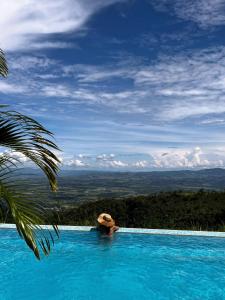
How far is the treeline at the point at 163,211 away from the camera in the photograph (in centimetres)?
1376

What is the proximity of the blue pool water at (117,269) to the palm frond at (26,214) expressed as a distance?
17.5 ft

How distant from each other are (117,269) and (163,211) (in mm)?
5599

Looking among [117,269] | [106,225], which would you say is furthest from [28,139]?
[106,225]

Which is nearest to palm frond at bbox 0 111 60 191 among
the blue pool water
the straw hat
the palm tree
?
the palm tree

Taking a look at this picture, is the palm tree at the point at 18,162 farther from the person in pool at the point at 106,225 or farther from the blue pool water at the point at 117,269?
the person in pool at the point at 106,225

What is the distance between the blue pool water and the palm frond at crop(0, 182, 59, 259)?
5.34m

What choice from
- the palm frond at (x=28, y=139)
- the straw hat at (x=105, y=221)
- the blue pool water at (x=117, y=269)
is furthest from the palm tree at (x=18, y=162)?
the straw hat at (x=105, y=221)

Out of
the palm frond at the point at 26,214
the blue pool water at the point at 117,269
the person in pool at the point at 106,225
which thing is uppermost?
the palm frond at the point at 26,214

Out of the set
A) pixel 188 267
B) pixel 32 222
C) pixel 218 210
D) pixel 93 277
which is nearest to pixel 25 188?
pixel 32 222

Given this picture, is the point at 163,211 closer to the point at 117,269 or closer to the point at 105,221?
the point at 105,221

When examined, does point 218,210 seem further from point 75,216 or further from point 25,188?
point 25,188

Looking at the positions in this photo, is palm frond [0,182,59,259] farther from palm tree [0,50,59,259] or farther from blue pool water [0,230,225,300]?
blue pool water [0,230,225,300]

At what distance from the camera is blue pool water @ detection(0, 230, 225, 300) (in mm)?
7902

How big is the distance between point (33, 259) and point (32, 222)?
803 cm
